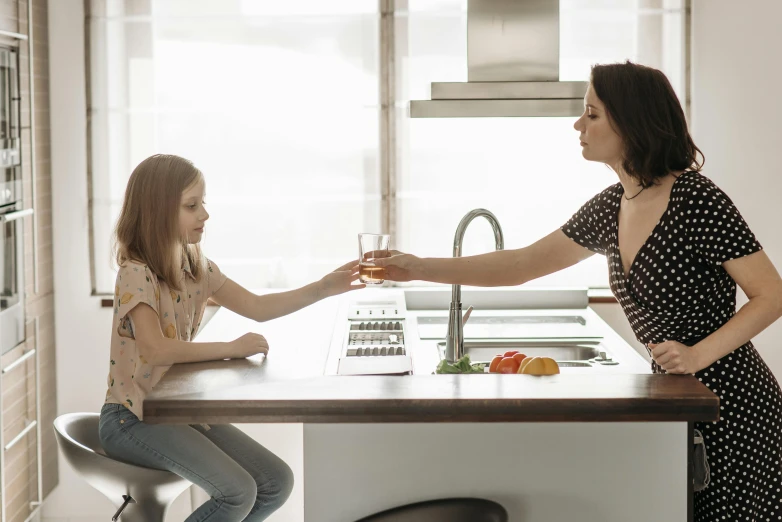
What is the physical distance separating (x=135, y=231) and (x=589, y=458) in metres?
1.18

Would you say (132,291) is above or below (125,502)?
above

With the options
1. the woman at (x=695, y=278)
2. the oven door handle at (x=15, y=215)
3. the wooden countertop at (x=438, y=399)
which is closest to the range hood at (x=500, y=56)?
the woman at (x=695, y=278)

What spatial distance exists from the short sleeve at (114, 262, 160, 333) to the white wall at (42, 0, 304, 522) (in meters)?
1.71

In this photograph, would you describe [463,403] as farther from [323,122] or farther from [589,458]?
[323,122]

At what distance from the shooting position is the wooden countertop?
1.48m

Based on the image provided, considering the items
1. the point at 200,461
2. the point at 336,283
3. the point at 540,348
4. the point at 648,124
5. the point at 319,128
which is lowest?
the point at 200,461

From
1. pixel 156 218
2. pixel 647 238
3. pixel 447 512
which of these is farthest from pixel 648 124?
pixel 156 218

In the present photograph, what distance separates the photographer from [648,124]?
6.00 feet

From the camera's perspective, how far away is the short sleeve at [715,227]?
1.70m

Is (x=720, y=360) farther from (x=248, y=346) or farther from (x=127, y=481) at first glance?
(x=127, y=481)

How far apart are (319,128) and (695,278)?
2208mm

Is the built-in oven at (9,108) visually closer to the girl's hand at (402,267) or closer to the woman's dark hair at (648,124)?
the girl's hand at (402,267)

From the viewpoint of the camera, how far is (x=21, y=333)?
10.6ft

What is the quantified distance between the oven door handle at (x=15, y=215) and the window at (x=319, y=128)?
42cm
